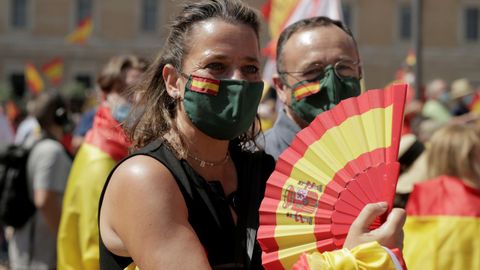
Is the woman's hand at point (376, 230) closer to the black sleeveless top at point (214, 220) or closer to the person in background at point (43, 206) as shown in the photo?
the black sleeveless top at point (214, 220)

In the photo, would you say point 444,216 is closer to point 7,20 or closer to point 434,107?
point 434,107

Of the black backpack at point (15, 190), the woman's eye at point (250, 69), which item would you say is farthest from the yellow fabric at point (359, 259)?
the black backpack at point (15, 190)

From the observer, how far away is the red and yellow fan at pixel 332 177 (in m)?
2.14

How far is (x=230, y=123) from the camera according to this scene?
240cm

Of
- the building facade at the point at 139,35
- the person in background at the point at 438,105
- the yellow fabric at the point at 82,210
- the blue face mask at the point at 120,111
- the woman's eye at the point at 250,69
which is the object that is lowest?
the building facade at the point at 139,35

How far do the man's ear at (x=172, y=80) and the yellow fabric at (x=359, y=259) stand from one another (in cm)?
76

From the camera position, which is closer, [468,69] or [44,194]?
[44,194]

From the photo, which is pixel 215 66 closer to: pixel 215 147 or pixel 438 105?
pixel 215 147

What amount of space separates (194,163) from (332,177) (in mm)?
454

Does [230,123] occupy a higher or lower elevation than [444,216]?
higher

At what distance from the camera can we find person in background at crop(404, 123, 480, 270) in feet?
13.3

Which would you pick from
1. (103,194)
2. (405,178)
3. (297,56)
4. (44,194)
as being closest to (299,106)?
(297,56)

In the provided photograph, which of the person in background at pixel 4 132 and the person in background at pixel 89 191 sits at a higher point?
the person in background at pixel 89 191

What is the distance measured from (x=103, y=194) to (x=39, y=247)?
3206 mm
